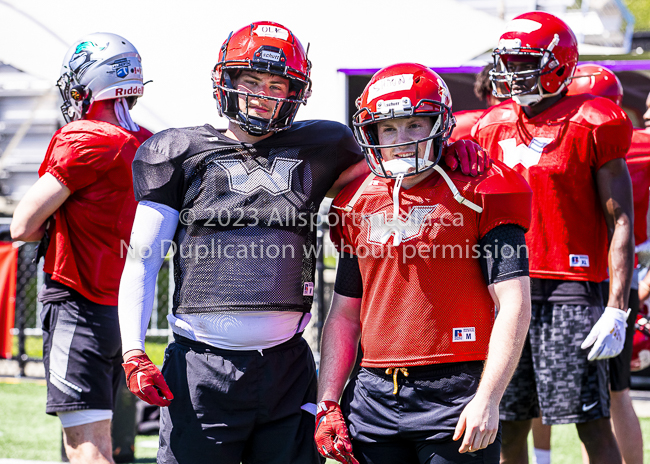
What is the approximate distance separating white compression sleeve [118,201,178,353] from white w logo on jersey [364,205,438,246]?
2.13 ft


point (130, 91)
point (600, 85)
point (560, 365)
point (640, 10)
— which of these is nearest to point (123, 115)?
point (130, 91)

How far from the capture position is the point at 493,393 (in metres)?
1.99

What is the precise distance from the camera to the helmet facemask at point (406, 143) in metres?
2.18

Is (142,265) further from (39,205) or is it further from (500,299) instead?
(500,299)

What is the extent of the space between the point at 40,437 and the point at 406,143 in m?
4.15

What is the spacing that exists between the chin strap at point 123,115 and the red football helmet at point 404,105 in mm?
1501

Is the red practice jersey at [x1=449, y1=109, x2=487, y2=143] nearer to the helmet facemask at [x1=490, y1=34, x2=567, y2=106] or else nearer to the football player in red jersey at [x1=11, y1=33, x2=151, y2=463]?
the helmet facemask at [x1=490, y1=34, x2=567, y2=106]

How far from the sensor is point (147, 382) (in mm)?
2215

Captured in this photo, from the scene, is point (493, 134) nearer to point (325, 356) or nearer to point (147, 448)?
point (325, 356)

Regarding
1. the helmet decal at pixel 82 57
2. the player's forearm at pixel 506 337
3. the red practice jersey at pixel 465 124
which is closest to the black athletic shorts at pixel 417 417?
the player's forearm at pixel 506 337

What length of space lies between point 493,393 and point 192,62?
483 centimetres

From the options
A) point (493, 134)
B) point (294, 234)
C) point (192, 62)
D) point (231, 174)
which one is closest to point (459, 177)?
point (294, 234)

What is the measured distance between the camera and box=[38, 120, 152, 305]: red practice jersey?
3158mm

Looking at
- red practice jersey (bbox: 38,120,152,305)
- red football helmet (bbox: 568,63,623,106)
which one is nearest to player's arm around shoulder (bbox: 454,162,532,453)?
red practice jersey (bbox: 38,120,152,305)
